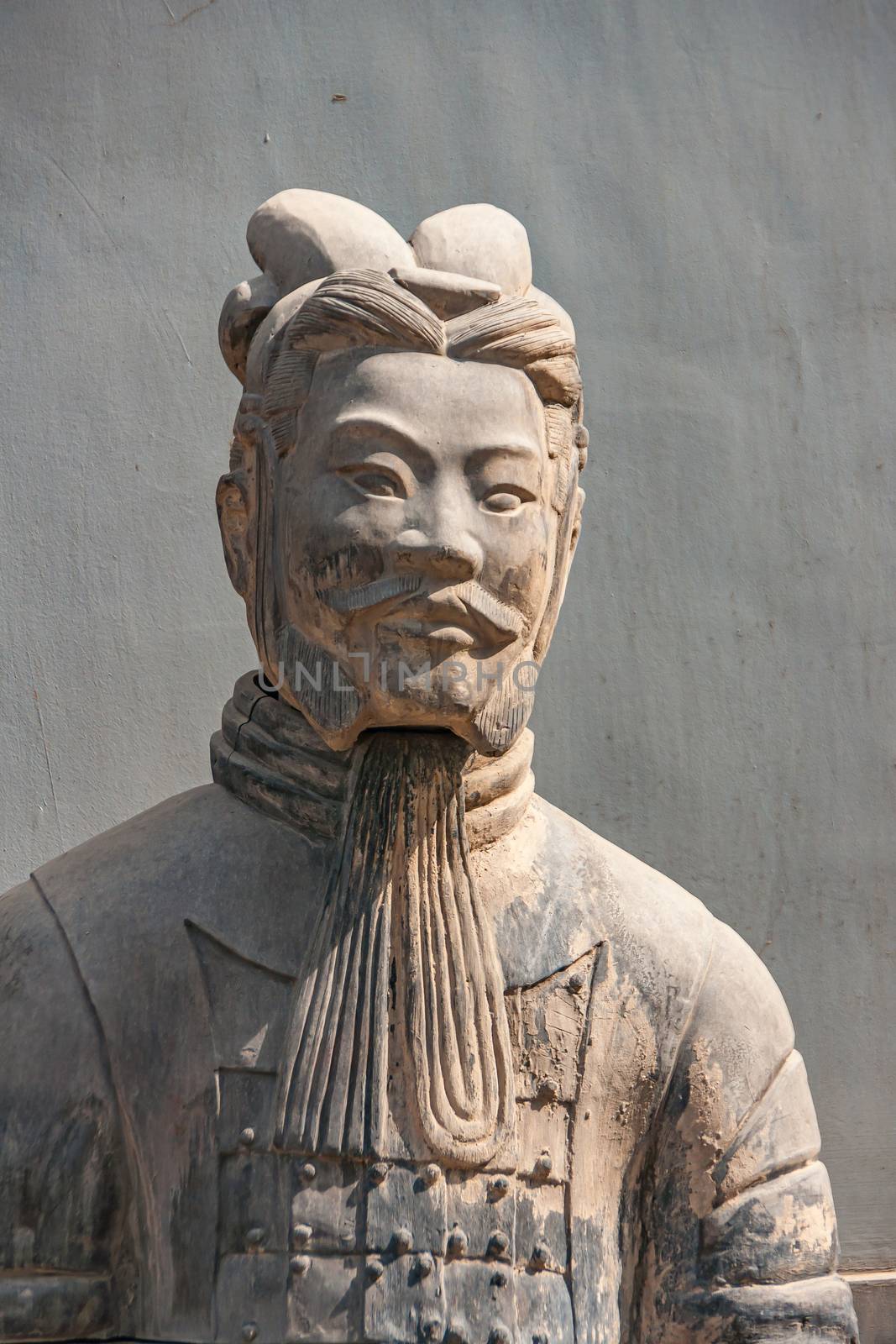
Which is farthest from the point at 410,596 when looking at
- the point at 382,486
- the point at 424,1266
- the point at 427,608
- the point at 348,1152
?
the point at 424,1266

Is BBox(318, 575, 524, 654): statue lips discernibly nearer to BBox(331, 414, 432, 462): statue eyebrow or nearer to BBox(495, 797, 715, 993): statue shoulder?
BBox(331, 414, 432, 462): statue eyebrow

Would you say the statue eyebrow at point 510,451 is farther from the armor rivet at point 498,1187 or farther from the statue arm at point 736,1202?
the armor rivet at point 498,1187

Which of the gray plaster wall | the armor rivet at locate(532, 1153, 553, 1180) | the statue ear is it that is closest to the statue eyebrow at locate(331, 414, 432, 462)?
the statue ear

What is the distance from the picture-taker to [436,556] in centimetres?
237

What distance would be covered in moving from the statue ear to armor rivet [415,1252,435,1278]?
842mm

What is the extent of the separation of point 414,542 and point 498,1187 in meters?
0.79

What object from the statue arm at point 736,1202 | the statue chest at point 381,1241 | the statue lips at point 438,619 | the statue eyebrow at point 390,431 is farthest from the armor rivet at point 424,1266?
the statue eyebrow at point 390,431

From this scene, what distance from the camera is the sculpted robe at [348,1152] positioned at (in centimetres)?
239

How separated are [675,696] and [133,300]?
4.02 ft

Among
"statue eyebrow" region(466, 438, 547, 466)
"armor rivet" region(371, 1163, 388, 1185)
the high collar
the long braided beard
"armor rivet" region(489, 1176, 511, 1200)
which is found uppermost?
"statue eyebrow" region(466, 438, 547, 466)

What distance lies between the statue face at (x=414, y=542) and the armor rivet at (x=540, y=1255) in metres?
0.62

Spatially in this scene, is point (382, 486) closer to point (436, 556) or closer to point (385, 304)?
point (436, 556)

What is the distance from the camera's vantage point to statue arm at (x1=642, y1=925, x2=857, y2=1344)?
252 centimetres

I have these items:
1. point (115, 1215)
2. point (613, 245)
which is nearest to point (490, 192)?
point (613, 245)
